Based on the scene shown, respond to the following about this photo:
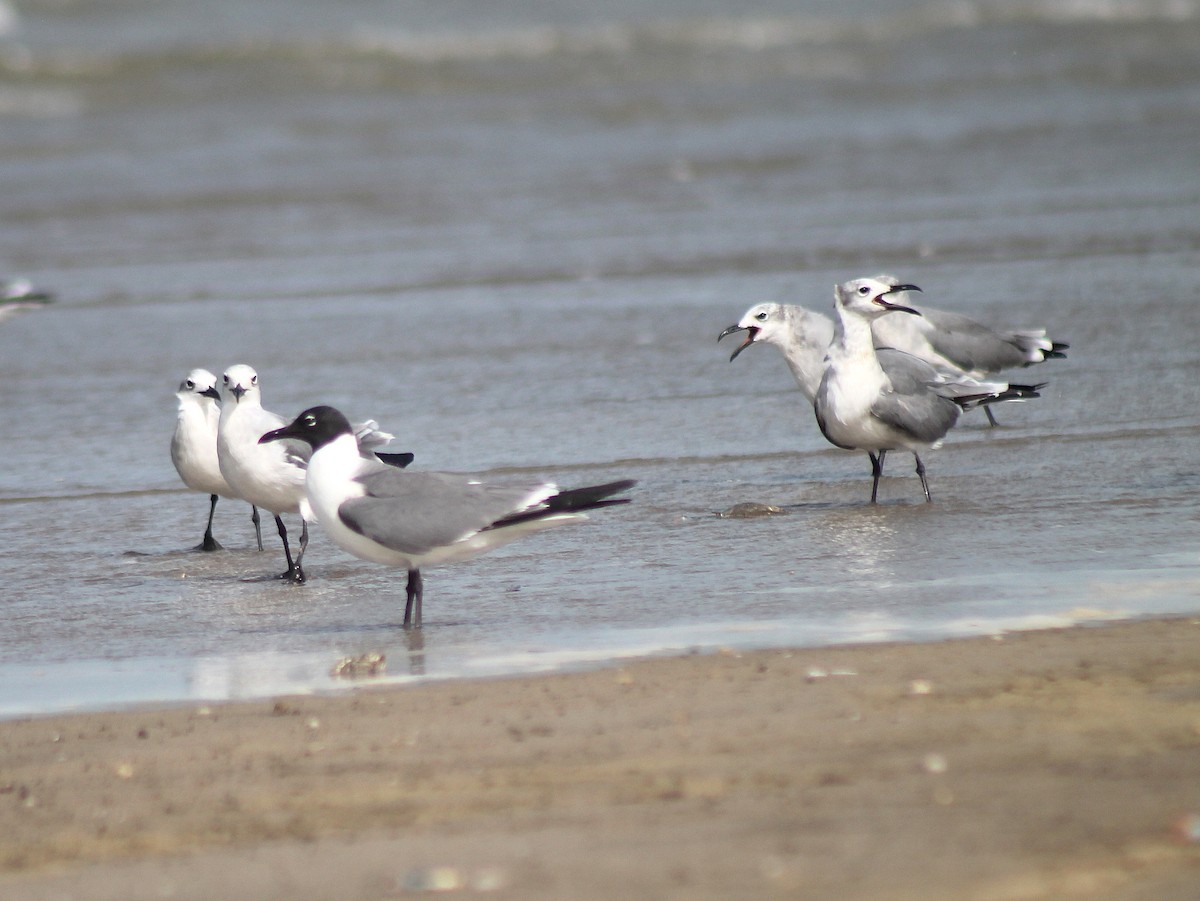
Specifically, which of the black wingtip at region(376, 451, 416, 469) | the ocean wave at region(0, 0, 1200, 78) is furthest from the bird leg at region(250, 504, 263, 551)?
the ocean wave at region(0, 0, 1200, 78)

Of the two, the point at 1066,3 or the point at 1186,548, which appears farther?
the point at 1066,3

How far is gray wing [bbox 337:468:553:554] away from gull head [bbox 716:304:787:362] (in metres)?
2.78

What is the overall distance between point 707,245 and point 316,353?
12.9ft

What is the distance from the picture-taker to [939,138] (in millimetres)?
18734

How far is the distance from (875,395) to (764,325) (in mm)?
1116

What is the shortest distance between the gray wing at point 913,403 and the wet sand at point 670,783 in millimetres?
2272

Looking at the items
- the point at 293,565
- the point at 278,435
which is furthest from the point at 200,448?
the point at 278,435

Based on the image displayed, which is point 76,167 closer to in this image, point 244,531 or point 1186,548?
point 244,531

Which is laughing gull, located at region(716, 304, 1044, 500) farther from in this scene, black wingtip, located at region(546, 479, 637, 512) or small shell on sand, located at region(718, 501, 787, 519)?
black wingtip, located at region(546, 479, 637, 512)

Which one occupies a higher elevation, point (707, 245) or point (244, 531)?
point (707, 245)

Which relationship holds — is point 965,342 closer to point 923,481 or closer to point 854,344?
point 854,344

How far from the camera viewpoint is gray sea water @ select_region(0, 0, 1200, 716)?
18.1ft

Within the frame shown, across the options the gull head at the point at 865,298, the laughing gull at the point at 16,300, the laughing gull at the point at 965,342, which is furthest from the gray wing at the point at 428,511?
the laughing gull at the point at 16,300

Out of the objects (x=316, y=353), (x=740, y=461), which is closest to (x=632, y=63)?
(x=316, y=353)
